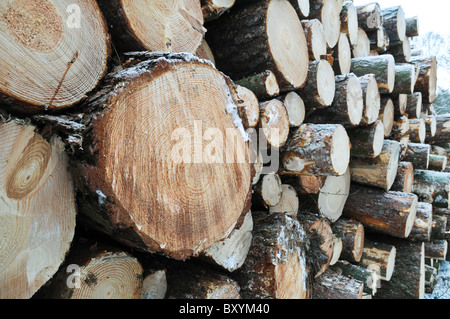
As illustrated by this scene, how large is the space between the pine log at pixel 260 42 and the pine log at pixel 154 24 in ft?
1.28

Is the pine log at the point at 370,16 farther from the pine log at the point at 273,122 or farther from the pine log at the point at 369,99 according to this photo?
the pine log at the point at 273,122

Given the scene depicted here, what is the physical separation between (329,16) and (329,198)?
4.77 ft

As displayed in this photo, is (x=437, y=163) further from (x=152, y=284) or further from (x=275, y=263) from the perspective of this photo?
(x=152, y=284)

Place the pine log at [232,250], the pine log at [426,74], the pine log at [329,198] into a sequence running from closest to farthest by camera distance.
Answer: the pine log at [232,250]
the pine log at [329,198]
the pine log at [426,74]

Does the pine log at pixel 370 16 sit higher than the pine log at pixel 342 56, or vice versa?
the pine log at pixel 370 16

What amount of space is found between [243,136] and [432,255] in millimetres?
3424

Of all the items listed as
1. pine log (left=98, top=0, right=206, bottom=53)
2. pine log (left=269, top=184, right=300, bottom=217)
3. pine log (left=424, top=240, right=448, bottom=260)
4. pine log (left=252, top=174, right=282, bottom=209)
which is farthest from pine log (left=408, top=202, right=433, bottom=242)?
pine log (left=98, top=0, right=206, bottom=53)

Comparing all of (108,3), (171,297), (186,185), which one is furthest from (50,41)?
(171,297)

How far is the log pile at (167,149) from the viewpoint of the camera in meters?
0.79

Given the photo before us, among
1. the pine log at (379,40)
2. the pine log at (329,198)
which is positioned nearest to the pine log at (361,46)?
the pine log at (379,40)

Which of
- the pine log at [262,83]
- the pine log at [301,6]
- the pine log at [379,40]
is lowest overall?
the pine log at [262,83]

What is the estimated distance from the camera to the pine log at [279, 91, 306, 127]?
1780 millimetres

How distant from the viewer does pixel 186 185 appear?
1.00 metres

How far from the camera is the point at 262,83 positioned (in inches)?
62.1
